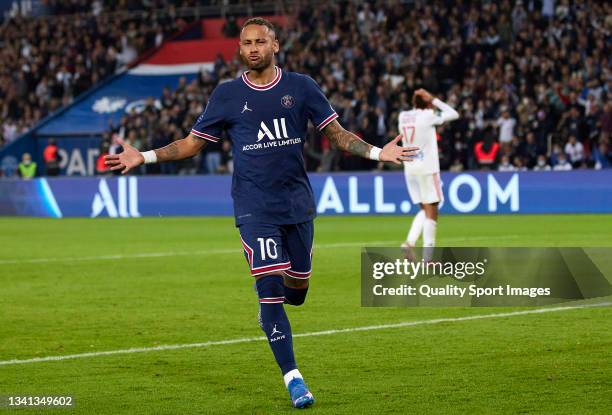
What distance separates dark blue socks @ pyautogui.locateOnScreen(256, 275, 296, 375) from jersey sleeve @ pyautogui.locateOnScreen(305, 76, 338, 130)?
1012 mm

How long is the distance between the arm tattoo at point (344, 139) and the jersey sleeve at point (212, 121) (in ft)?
2.17

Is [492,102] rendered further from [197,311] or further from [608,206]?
[197,311]

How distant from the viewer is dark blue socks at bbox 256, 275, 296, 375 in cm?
710

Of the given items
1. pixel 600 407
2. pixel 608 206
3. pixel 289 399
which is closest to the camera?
pixel 600 407

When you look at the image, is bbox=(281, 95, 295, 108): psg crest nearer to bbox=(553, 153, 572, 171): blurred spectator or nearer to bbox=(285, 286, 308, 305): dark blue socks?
bbox=(285, 286, 308, 305): dark blue socks

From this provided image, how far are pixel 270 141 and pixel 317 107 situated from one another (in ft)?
1.25

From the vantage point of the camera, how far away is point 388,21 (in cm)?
3453

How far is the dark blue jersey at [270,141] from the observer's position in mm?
7363

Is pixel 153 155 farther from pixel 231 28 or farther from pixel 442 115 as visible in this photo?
pixel 231 28

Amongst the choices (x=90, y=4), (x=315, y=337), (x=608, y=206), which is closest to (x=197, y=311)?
(x=315, y=337)

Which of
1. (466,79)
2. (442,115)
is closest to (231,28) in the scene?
(466,79)

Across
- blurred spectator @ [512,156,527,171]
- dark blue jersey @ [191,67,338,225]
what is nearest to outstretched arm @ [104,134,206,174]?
dark blue jersey @ [191,67,338,225]

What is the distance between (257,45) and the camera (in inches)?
287

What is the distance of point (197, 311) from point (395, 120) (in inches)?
727
